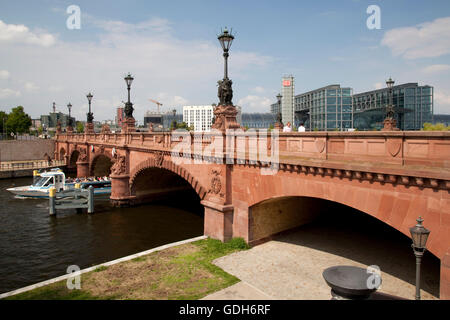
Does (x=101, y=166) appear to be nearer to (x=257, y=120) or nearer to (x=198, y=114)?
(x=257, y=120)

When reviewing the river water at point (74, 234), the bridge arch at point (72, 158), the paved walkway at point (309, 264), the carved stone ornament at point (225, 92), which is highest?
the carved stone ornament at point (225, 92)

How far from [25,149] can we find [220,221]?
62.9 meters

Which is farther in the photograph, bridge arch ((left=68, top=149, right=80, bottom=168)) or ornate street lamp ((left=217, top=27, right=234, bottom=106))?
bridge arch ((left=68, top=149, right=80, bottom=168))

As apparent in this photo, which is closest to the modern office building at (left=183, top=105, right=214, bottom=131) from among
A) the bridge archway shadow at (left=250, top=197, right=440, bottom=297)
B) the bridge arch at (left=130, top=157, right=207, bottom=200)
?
the bridge arch at (left=130, top=157, right=207, bottom=200)

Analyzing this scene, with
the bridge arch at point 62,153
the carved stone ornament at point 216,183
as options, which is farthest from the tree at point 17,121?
the carved stone ornament at point 216,183

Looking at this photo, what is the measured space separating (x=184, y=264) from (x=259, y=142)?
6136 millimetres

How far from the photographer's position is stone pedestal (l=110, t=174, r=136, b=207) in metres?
28.8

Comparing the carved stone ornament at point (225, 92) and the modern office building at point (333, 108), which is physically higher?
the modern office building at point (333, 108)

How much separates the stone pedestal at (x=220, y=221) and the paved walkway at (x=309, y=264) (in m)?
1.67

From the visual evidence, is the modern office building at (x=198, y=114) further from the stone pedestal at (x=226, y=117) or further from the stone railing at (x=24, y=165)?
the stone pedestal at (x=226, y=117)

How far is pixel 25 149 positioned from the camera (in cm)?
6506

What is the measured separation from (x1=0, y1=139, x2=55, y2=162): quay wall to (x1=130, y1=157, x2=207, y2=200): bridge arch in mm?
46252

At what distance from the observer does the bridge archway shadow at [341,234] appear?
1308 centimetres

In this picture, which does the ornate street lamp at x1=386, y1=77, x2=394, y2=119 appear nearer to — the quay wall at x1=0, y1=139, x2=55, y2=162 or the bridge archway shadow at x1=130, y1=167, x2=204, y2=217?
the bridge archway shadow at x1=130, y1=167, x2=204, y2=217
